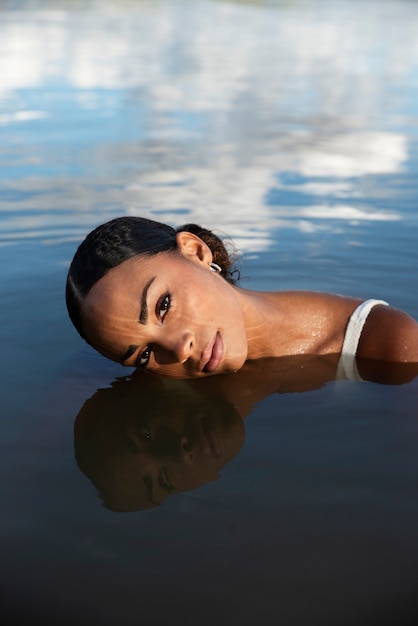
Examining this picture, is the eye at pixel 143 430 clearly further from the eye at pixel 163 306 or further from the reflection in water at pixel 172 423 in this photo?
the eye at pixel 163 306

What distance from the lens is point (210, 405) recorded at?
12.4 ft

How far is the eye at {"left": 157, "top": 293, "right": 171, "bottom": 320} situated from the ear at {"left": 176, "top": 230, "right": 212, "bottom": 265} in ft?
0.97

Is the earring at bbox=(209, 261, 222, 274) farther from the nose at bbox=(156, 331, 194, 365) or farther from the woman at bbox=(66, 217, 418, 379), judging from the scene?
the nose at bbox=(156, 331, 194, 365)

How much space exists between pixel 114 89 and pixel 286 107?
264 cm

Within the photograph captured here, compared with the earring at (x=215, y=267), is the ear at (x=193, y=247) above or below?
above

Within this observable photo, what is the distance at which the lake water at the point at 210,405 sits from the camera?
2488mm

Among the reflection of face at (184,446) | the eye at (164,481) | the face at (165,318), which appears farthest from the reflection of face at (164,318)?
the eye at (164,481)

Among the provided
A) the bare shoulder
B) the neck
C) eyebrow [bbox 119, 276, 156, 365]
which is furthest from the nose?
the bare shoulder

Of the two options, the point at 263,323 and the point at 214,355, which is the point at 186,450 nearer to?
the point at 214,355

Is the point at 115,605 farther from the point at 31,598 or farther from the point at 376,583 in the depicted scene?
the point at 376,583

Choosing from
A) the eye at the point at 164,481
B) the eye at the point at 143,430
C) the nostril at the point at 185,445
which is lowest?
the eye at the point at 143,430

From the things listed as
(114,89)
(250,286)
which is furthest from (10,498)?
(114,89)

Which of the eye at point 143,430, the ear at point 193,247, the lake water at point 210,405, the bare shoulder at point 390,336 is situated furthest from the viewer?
the bare shoulder at point 390,336

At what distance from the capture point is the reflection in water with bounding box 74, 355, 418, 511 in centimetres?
311
